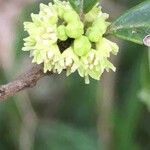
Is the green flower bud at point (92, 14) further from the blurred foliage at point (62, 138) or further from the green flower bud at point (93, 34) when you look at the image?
the blurred foliage at point (62, 138)

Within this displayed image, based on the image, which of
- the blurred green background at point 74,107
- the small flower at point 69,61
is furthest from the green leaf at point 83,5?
the blurred green background at point 74,107

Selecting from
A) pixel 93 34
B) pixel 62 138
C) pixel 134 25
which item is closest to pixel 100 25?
pixel 93 34

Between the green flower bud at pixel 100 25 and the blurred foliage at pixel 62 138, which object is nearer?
the green flower bud at pixel 100 25

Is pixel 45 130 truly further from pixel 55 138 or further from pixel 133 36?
pixel 133 36

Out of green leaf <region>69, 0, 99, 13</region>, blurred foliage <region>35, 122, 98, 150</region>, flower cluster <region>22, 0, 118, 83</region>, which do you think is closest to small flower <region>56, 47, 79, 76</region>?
flower cluster <region>22, 0, 118, 83</region>

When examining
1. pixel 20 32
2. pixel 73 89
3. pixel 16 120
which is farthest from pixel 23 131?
pixel 20 32

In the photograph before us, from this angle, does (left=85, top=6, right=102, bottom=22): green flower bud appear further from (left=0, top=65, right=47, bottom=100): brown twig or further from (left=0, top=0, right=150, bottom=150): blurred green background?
(left=0, top=0, right=150, bottom=150): blurred green background
